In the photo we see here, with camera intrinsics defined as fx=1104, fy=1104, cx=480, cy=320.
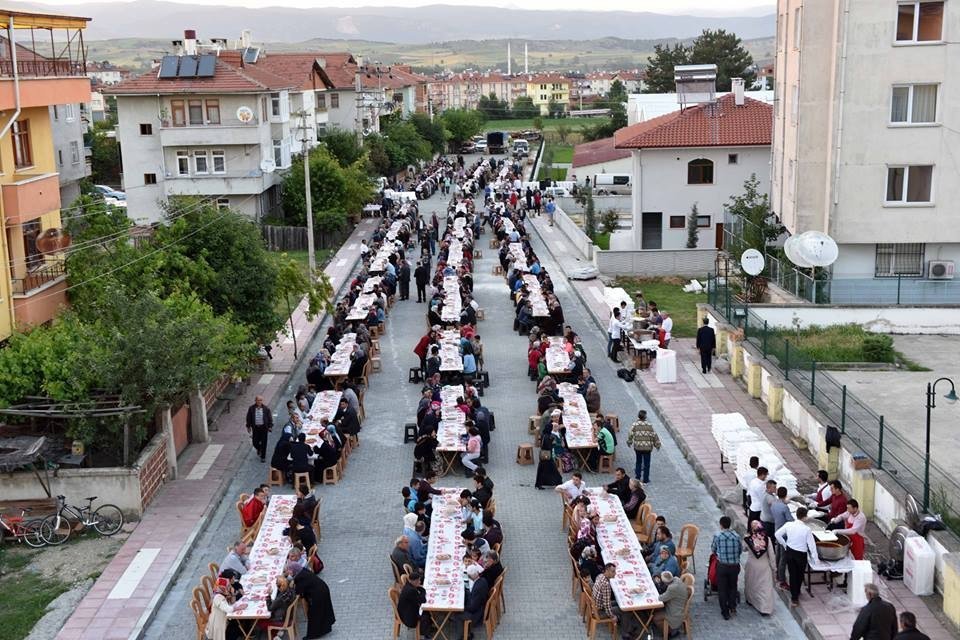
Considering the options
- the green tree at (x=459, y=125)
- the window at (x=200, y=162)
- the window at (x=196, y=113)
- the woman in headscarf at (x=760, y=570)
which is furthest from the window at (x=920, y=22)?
the green tree at (x=459, y=125)

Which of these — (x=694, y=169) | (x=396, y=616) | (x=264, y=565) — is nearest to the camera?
(x=396, y=616)

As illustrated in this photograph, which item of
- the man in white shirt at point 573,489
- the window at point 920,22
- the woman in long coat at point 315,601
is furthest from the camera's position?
the window at point 920,22

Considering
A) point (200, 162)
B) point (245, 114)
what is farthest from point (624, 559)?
point (200, 162)

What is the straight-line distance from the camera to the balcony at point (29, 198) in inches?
913

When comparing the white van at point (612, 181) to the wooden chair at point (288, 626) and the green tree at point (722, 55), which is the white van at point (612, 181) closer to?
the green tree at point (722, 55)

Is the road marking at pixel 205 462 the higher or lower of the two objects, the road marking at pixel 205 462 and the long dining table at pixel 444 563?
the lower

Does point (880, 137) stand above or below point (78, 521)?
above

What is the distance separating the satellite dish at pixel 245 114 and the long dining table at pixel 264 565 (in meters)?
36.9

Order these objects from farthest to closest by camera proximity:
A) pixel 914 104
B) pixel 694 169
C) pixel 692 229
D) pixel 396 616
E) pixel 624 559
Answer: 1. pixel 694 169
2. pixel 692 229
3. pixel 914 104
4. pixel 624 559
5. pixel 396 616

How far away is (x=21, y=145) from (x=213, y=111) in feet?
90.3

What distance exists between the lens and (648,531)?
16516 mm

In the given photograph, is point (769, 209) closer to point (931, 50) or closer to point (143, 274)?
A: point (931, 50)

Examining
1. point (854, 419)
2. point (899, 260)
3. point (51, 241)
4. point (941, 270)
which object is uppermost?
point (51, 241)

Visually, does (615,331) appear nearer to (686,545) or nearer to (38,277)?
(686,545)
